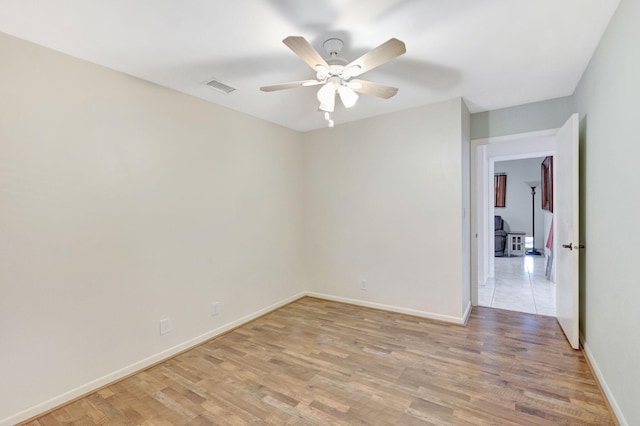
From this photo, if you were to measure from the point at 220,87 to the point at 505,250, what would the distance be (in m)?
8.08

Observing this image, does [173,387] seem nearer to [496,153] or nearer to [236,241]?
[236,241]

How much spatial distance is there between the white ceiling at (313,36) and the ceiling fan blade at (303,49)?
23cm

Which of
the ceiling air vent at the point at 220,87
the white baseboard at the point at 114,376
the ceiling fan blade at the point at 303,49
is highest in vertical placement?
the ceiling air vent at the point at 220,87

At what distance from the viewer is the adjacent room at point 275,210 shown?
183cm

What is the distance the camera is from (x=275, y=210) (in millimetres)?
3988

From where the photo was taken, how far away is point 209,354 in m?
2.76

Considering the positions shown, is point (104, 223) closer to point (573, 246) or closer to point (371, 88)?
point (371, 88)

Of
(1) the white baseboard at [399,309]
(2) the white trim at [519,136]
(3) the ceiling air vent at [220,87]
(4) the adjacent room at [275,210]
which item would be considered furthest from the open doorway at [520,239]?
(3) the ceiling air vent at [220,87]

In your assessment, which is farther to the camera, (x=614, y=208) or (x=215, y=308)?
(x=215, y=308)

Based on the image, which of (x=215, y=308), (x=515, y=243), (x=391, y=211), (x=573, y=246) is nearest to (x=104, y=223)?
(x=215, y=308)

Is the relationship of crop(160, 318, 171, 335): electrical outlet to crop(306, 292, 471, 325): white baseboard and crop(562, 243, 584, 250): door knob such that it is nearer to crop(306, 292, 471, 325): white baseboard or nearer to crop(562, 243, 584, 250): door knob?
crop(306, 292, 471, 325): white baseboard

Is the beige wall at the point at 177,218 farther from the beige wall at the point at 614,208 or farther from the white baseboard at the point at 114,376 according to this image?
the beige wall at the point at 614,208

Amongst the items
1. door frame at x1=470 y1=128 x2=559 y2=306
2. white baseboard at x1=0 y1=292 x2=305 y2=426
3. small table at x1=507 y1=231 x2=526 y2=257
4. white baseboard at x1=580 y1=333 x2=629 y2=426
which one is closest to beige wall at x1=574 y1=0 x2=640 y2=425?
white baseboard at x1=580 y1=333 x2=629 y2=426

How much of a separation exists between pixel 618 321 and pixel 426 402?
4.20ft
